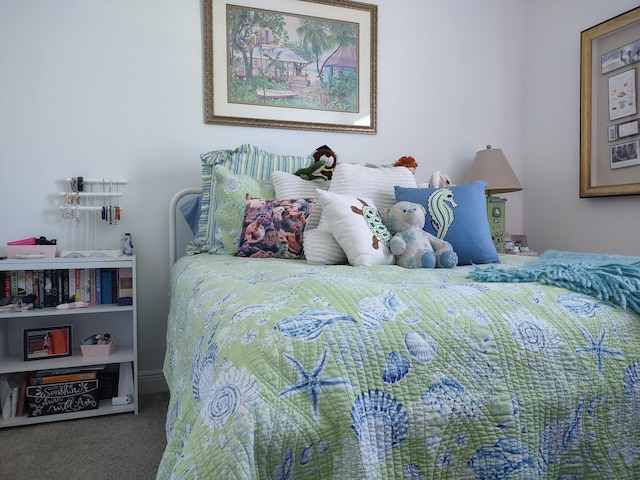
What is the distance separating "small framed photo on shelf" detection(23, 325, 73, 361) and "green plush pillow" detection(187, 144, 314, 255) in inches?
25.7

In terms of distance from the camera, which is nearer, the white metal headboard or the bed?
the bed

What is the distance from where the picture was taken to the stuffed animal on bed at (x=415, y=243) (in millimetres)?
1481

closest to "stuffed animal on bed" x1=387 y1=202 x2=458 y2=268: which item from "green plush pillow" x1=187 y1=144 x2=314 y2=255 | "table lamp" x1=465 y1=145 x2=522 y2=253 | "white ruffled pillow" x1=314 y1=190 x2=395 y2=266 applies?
"white ruffled pillow" x1=314 y1=190 x2=395 y2=266

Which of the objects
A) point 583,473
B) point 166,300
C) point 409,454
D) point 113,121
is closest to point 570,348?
point 583,473

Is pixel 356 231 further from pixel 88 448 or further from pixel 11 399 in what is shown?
pixel 11 399

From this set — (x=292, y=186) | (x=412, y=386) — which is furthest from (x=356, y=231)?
(x=412, y=386)

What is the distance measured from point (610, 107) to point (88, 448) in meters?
2.87

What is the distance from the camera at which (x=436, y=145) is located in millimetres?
2770

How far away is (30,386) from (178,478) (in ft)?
5.59

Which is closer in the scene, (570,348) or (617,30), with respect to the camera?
(570,348)

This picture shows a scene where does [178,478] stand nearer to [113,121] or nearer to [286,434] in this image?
[286,434]

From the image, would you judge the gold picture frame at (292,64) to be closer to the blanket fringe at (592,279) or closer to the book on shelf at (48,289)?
the book on shelf at (48,289)

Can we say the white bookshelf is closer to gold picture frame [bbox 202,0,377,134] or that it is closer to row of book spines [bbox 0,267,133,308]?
row of book spines [bbox 0,267,133,308]

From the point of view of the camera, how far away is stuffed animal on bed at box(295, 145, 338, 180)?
81.5 inches
